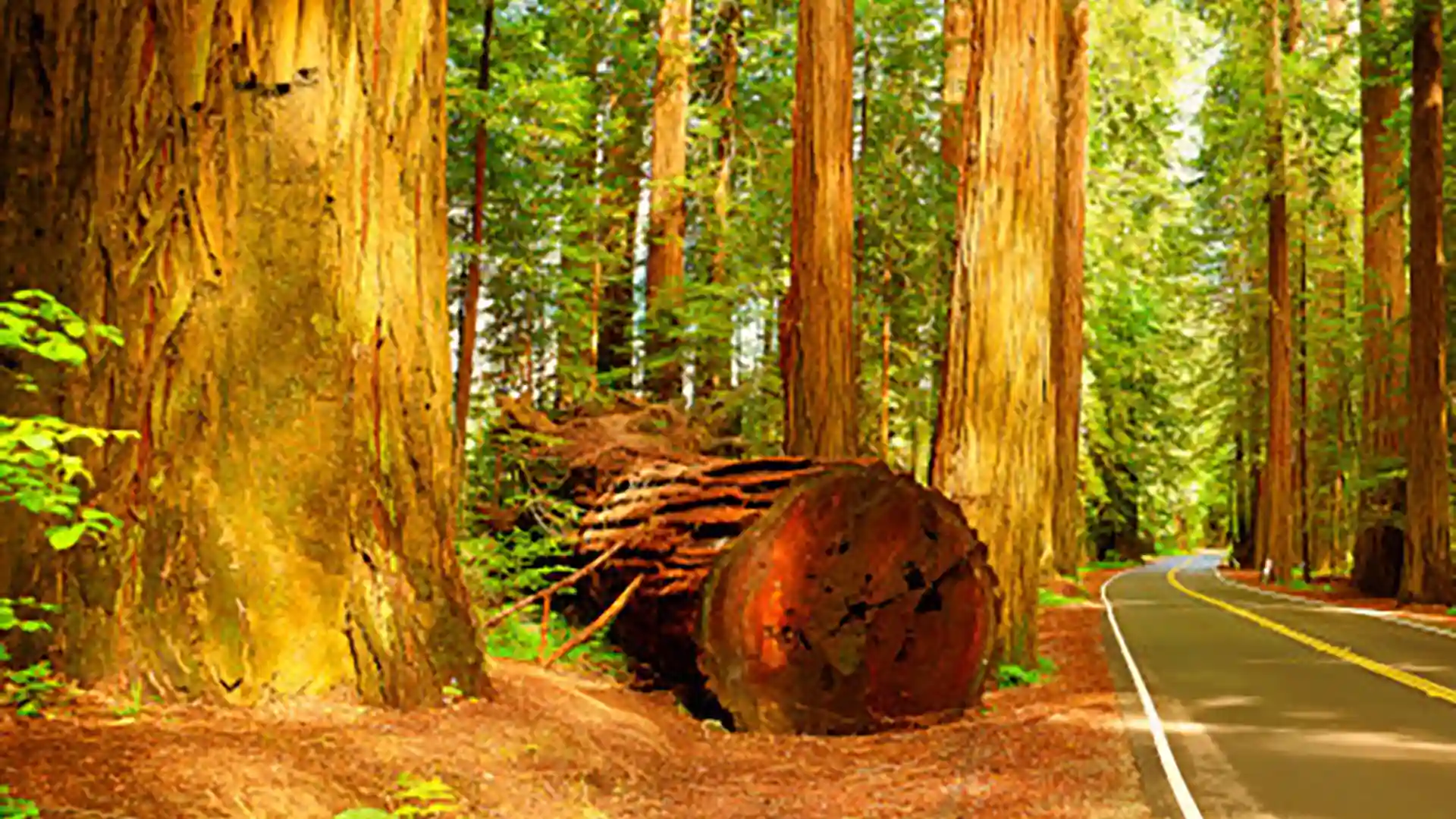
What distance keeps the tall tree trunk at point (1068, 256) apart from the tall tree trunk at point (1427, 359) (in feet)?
22.1

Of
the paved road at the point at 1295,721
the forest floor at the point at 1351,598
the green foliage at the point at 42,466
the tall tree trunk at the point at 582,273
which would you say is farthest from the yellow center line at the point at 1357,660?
the green foliage at the point at 42,466

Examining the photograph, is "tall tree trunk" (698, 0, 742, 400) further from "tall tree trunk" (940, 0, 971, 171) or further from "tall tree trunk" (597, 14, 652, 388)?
"tall tree trunk" (940, 0, 971, 171)

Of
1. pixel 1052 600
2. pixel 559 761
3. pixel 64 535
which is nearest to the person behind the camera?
pixel 64 535

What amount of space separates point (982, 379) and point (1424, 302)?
17170 millimetres

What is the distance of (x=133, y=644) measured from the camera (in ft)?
18.1

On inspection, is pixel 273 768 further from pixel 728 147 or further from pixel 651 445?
pixel 728 147

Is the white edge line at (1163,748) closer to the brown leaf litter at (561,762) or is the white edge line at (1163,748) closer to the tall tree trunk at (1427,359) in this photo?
Answer: the brown leaf litter at (561,762)

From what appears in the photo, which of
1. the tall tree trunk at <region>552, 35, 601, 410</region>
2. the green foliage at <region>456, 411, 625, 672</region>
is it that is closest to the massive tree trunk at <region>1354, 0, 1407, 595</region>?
the tall tree trunk at <region>552, 35, 601, 410</region>

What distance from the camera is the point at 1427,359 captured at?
2512 cm

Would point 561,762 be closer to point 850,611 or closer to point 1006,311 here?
point 850,611

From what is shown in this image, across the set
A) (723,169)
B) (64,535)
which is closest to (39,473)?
(64,535)

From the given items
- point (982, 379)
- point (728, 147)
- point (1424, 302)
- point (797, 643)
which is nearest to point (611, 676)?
point (797, 643)

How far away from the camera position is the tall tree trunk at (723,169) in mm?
21250

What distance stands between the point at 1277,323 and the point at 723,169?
2571cm
